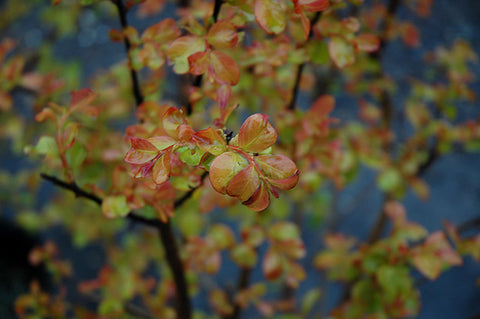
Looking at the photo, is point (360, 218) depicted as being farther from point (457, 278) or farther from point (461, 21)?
point (461, 21)

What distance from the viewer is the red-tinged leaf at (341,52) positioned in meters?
0.62

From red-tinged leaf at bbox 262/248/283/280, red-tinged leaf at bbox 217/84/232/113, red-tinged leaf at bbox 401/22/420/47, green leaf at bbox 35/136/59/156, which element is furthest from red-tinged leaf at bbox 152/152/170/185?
red-tinged leaf at bbox 401/22/420/47

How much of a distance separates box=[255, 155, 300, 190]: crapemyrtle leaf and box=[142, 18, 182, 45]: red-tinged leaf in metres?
0.31

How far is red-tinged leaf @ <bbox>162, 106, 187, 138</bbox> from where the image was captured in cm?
44

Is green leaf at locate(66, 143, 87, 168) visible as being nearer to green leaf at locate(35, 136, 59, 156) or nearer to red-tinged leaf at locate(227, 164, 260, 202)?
green leaf at locate(35, 136, 59, 156)

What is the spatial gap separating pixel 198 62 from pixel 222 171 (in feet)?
0.67

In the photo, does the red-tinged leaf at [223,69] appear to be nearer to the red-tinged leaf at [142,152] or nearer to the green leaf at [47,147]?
the red-tinged leaf at [142,152]

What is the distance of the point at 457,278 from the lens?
1728mm

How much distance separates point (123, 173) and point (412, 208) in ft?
5.45

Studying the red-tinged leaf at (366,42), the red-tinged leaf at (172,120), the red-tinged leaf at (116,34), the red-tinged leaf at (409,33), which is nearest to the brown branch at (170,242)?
the red-tinged leaf at (172,120)

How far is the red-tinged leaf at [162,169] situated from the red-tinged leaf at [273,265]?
51cm

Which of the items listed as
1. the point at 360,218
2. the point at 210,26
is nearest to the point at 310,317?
the point at 360,218

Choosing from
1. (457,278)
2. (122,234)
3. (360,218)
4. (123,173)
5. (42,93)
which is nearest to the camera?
(123,173)

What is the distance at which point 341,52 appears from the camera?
2.03ft
